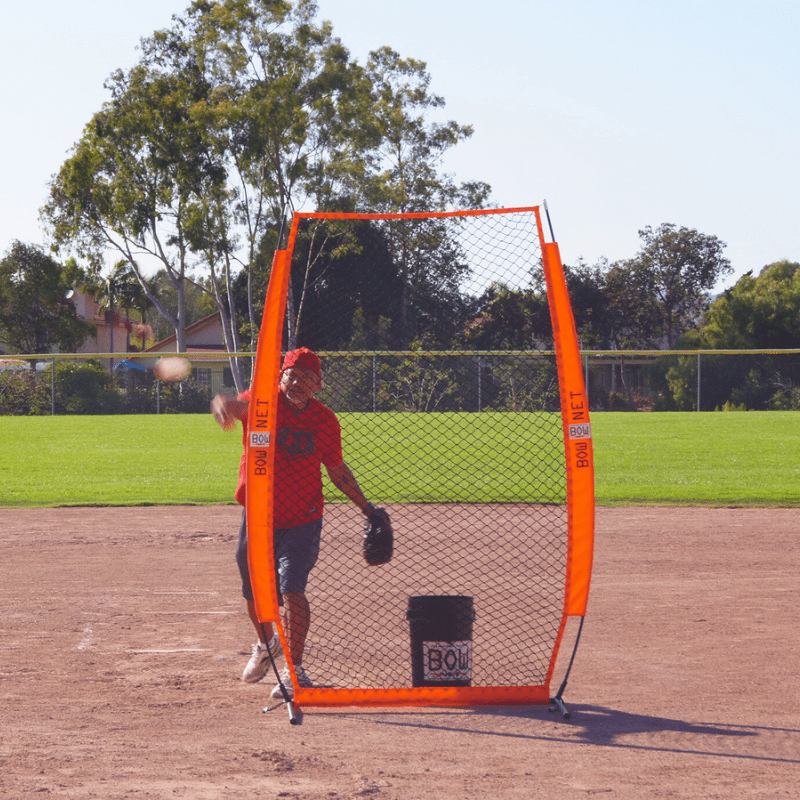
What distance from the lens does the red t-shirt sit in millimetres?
4867

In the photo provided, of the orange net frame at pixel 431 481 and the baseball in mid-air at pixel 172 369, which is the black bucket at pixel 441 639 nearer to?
the orange net frame at pixel 431 481

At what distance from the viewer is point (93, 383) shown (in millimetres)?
27109

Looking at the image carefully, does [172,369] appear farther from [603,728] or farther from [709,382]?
[603,728]

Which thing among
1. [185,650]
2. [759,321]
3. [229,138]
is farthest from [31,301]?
[185,650]

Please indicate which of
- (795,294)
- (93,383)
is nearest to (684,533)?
(93,383)

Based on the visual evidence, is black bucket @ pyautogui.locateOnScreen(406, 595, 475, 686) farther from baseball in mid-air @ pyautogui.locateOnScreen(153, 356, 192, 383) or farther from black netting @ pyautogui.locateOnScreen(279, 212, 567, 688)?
baseball in mid-air @ pyautogui.locateOnScreen(153, 356, 192, 383)

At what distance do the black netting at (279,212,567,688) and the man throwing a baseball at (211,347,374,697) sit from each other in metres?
0.37

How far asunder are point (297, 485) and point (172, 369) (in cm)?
2290

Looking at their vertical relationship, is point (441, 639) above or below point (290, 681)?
above

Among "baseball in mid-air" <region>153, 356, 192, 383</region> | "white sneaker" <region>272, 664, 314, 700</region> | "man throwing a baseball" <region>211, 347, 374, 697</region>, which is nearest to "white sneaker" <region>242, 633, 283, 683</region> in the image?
"man throwing a baseball" <region>211, 347, 374, 697</region>

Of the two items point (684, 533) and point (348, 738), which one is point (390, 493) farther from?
point (348, 738)

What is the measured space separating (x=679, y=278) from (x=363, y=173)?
30728 millimetres

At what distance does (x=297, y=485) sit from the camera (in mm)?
4895

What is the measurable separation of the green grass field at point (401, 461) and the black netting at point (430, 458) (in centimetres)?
26
